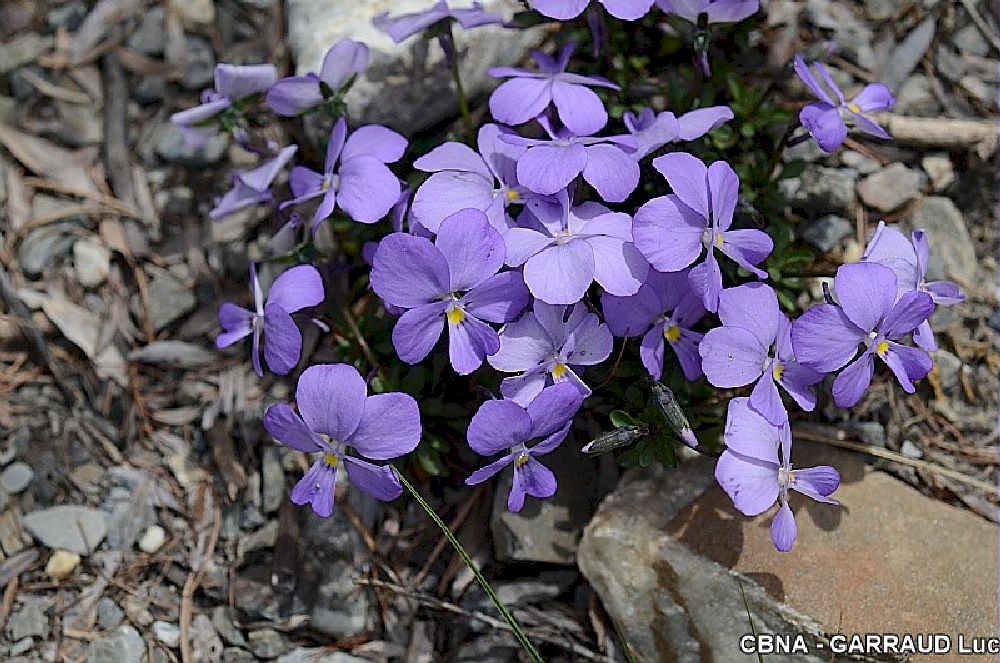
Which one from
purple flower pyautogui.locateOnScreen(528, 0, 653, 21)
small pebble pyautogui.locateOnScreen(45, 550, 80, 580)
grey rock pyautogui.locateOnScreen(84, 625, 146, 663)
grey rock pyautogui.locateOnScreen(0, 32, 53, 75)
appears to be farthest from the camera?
grey rock pyautogui.locateOnScreen(0, 32, 53, 75)

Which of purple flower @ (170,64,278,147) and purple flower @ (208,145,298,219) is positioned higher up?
purple flower @ (170,64,278,147)

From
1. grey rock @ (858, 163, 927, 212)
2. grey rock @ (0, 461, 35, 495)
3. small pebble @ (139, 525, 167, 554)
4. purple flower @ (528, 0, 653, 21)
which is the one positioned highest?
purple flower @ (528, 0, 653, 21)

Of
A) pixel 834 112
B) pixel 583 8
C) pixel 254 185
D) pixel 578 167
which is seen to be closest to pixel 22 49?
pixel 254 185

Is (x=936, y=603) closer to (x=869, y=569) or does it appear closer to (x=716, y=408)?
(x=869, y=569)

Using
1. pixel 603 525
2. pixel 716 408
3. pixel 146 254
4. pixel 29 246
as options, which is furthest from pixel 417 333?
pixel 29 246

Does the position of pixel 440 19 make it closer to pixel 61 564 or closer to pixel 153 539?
pixel 153 539

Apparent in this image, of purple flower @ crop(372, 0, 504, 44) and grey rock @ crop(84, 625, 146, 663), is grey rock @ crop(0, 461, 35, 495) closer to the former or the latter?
grey rock @ crop(84, 625, 146, 663)

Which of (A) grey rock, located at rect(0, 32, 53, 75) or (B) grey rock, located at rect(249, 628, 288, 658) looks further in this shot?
(A) grey rock, located at rect(0, 32, 53, 75)

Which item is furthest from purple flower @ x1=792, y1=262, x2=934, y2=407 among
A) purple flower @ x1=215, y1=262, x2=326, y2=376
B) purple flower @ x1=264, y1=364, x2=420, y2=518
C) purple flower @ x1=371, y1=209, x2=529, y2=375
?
purple flower @ x1=215, y1=262, x2=326, y2=376

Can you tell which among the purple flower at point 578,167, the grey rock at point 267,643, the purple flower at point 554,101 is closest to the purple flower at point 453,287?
the purple flower at point 578,167
